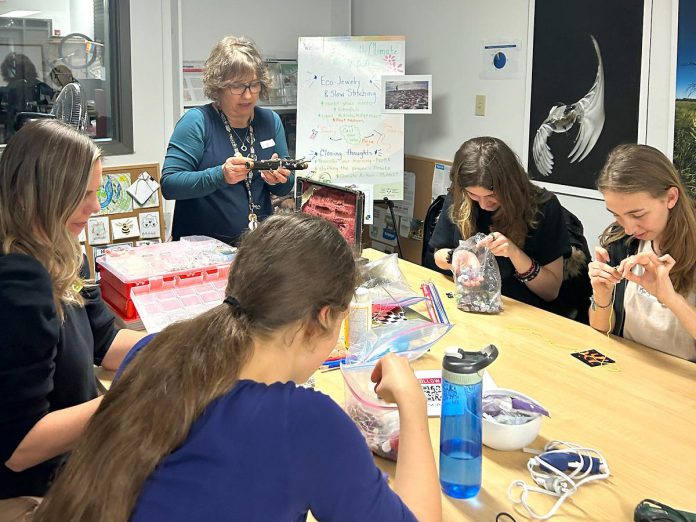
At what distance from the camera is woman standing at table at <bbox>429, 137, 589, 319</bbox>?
2383mm

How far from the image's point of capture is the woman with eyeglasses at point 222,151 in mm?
2666

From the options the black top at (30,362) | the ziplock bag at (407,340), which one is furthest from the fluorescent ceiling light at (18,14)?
the ziplock bag at (407,340)

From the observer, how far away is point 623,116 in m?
3.21

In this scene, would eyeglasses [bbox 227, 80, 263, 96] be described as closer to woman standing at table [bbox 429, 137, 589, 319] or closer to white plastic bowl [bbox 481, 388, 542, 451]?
woman standing at table [bbox 429, 137, 589, 319]

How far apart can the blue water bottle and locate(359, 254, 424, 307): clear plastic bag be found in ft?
2.96

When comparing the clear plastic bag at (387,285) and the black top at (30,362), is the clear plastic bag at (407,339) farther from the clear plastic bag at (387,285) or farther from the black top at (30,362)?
the black top at (30,362)

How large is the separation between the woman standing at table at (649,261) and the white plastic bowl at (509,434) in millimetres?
667

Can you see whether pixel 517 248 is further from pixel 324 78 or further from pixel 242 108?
pixel 324 78

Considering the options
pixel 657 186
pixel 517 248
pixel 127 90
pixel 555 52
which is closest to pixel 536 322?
pixel 517 248

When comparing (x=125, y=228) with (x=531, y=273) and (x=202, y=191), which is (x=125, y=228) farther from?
(x=531, y=273)

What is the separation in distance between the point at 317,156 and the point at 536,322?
2.41 metres

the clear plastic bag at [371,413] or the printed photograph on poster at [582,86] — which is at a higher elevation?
the printed photograph on poster at [582,86]

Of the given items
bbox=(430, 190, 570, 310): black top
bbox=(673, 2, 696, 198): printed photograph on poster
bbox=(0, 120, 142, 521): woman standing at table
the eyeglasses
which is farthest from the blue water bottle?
bbox=(673, 2, 696, 198): printed photograph on poster

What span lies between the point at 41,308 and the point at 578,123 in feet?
9.24
